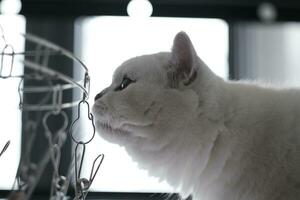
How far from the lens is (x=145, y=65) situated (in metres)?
1.14

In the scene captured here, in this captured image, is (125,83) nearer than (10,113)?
Yes

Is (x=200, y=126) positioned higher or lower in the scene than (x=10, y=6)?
lower

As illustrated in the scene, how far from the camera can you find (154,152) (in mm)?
1100

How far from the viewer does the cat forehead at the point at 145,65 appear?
112cm

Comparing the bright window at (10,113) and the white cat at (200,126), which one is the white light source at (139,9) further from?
the white cat at (200,126)

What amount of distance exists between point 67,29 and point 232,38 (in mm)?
752

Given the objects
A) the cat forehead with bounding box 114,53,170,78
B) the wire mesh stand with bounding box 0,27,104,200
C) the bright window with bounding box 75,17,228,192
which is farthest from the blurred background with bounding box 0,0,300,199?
the cat forehead with bounding box 114,53,170,78

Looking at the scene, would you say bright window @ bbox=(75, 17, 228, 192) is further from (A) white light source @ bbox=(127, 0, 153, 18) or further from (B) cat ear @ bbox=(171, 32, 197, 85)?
(B) cat ear @ bbox=(171, 32, 197, 85)

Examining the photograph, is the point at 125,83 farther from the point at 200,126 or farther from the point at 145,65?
the point at 200,126

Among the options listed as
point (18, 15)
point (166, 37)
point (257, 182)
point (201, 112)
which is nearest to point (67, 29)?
point (18, 15)

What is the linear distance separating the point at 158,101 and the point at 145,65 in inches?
4.2

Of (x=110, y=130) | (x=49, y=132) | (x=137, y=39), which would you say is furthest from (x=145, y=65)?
(x=137, y=39)

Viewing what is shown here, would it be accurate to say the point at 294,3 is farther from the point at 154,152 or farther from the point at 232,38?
the point at 154,152

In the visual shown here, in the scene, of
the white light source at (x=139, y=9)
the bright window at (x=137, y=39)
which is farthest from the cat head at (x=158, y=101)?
the white light source at (x=139, y=9)
